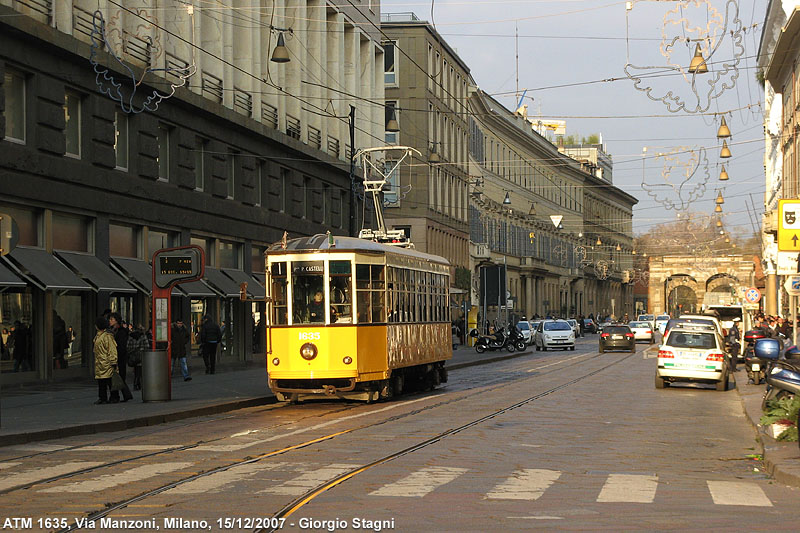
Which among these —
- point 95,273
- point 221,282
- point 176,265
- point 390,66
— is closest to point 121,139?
point 95,273

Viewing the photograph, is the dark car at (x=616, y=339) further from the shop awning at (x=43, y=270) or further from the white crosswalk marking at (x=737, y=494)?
the white crosswalk marking at (x=737, y=494)

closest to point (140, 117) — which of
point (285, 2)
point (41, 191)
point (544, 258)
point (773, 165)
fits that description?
point (41, 191)

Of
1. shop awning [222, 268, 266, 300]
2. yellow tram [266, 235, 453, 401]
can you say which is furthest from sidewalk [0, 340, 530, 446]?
shop awning [222, 268, 266, 300]

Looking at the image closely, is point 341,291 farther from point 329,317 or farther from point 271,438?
point 271,438

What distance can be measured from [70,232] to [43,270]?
2547 millimetres

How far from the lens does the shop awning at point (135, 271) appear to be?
32656 mm

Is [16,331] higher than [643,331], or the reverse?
[16,331]

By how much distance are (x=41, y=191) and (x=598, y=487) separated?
1939 centimetres

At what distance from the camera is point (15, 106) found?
91.4 ft

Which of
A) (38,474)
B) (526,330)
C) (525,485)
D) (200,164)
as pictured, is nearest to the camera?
(525,485)

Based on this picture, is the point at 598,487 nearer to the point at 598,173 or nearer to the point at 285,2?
the point at 285,2

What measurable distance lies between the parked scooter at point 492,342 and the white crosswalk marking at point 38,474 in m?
47.3

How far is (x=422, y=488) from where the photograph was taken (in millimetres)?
11953

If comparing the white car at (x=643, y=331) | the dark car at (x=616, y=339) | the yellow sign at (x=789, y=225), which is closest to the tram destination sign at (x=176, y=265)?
the yellow sign at (x=789, y=225)
